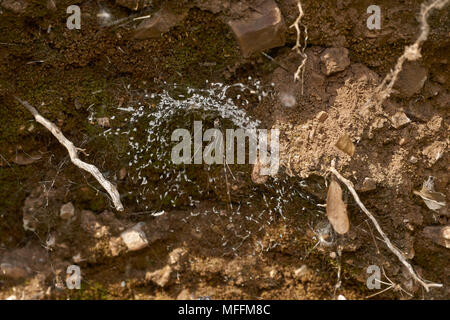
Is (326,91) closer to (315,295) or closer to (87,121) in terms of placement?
(315,295)

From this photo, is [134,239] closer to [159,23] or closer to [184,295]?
[184,295]

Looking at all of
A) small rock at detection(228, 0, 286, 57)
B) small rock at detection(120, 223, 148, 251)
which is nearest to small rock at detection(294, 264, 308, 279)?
small rock at detection(120, 223, 148, 251)

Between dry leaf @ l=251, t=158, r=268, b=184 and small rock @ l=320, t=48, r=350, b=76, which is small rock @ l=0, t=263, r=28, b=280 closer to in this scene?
dry leaf @ l=251, t=158, r=268, b=184

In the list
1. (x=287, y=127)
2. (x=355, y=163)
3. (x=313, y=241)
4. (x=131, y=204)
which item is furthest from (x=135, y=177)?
(x=355, y=163)

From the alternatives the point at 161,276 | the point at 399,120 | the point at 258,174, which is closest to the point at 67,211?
the point at 161,276

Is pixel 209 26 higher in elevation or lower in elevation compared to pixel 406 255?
higher
